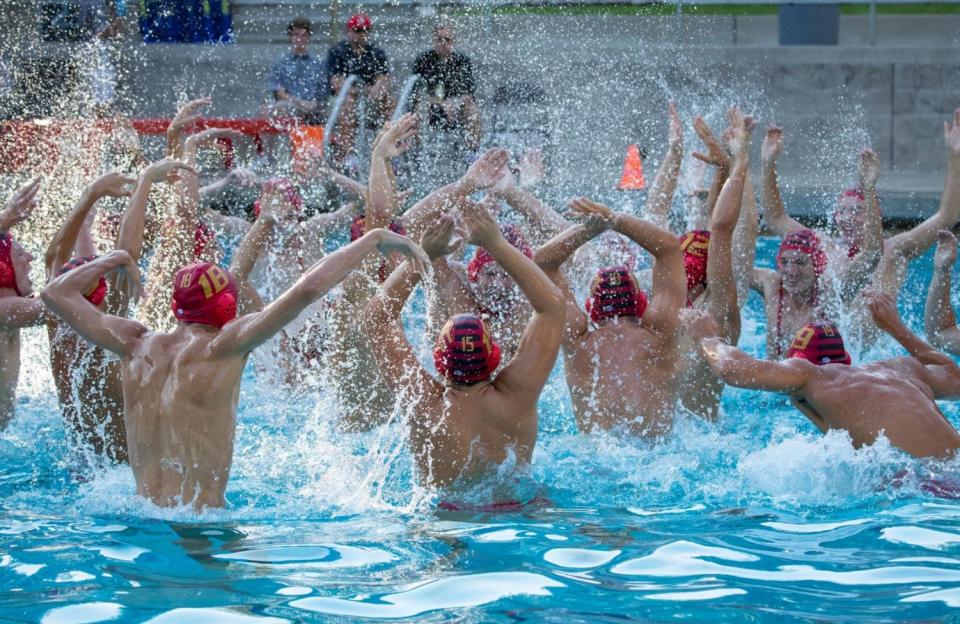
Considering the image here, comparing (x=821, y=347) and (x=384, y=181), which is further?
(x=384, y=181)

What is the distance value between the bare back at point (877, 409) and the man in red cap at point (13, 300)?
3662 millimetres

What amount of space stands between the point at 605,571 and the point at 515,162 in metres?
9.82

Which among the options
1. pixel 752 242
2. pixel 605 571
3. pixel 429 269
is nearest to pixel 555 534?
pixel 605 571

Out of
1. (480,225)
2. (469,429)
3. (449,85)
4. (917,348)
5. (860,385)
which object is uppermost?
(449,85)

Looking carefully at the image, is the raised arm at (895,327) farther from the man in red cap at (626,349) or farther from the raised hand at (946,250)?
the raised hand at (946,250)

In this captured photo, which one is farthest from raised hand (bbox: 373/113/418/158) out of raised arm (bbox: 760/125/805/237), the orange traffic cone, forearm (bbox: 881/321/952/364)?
the orange traffic cone

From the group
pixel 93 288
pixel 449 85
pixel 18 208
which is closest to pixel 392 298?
pixel 93 288

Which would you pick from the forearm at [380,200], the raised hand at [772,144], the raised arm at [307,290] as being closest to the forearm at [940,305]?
the raised hand at [772,144]

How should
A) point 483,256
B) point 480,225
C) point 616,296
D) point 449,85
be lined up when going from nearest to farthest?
point 480,225, point 616,296, point 483,256, point 449,85

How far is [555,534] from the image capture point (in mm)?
4961

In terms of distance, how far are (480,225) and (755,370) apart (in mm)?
1319

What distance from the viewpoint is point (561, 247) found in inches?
234

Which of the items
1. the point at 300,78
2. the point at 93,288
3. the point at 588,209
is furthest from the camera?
the point at 300,78

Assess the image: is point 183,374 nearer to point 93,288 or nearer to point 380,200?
point 93,288
